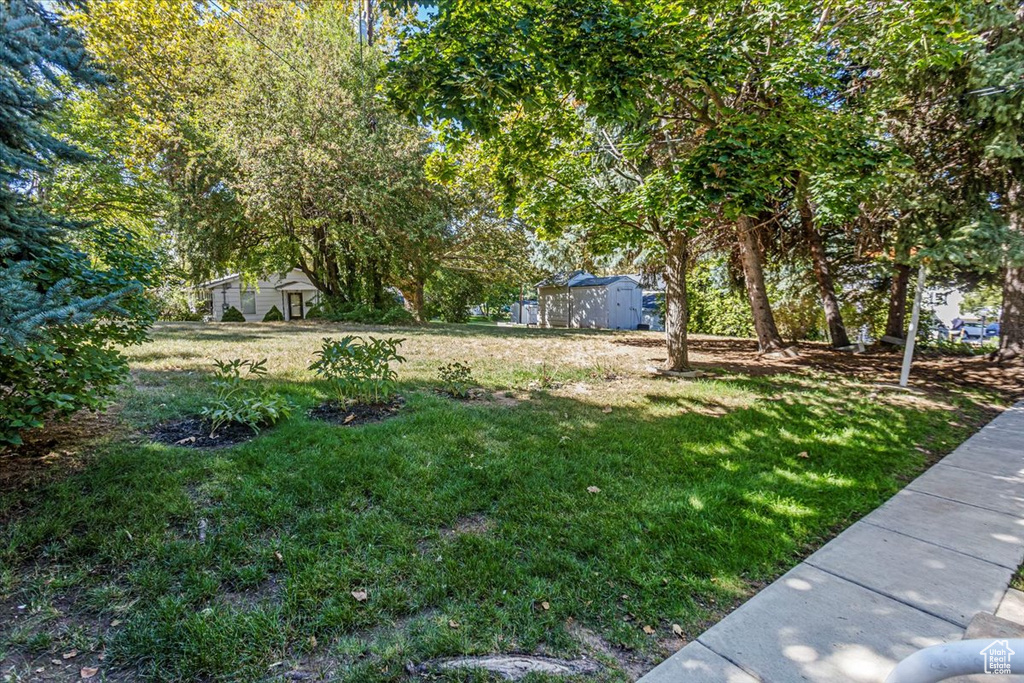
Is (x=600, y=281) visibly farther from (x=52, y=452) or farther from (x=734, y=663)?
(x=734, y=663)

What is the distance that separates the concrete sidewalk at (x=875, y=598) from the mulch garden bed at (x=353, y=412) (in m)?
3.38

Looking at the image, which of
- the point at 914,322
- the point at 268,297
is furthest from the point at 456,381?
the point at 268,297

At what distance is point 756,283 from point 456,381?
7.09 m

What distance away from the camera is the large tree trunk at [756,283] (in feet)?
29.1

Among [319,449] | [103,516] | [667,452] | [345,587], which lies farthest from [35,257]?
[667,452]

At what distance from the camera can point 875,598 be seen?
2.21 meters

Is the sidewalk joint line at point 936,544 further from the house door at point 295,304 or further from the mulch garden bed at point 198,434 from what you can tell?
the house door at point 295,304

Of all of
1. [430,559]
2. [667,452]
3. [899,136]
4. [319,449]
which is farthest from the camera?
[899,136]

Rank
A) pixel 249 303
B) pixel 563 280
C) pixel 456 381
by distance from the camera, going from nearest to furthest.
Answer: pixel 456 381, pixel 563 280, pixel 249 303

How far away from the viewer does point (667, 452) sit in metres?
4.04

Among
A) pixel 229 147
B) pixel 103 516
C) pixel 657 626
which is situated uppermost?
pixel 229 147

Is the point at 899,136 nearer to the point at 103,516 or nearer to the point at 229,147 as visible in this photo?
the point at 103,516

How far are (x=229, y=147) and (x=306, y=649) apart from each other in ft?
53.5

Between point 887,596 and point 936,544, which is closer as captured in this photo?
point 887,596
